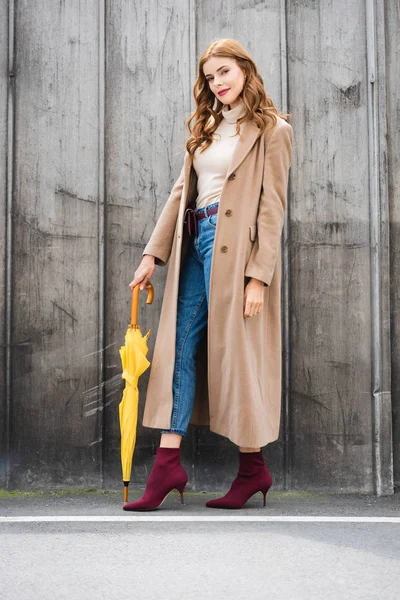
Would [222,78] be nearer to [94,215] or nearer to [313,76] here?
[313,76]

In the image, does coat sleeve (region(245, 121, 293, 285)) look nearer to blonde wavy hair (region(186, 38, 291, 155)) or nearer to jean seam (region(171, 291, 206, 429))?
blonde wavy hair (region(186, 38, 291, 155))

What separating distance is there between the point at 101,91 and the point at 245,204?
85 cm

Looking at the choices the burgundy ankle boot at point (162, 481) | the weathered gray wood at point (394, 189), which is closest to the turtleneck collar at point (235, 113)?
the weathered gray wood at point (394, 189)

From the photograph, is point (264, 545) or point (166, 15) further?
point (166, 15)

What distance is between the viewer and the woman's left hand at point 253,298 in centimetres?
305

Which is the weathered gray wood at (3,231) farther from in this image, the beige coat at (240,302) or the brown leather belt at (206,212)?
the brown leather belt at (206,212)

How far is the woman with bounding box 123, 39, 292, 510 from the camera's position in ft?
10.00

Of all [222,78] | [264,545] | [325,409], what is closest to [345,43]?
[222,78]

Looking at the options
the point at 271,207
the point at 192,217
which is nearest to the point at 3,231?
the point at 192,217

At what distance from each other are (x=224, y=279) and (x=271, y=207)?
0.31 meters

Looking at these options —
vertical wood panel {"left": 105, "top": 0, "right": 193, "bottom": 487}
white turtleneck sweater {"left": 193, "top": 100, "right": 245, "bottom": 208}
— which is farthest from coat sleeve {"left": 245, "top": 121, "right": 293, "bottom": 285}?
vertical wood panel {"left": 105, "top": 0, "right": 193, "bottom": 487}

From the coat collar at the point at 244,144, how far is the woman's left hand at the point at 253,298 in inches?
16.0

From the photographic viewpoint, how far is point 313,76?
3.52 meters

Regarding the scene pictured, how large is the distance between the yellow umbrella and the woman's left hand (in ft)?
1.32
